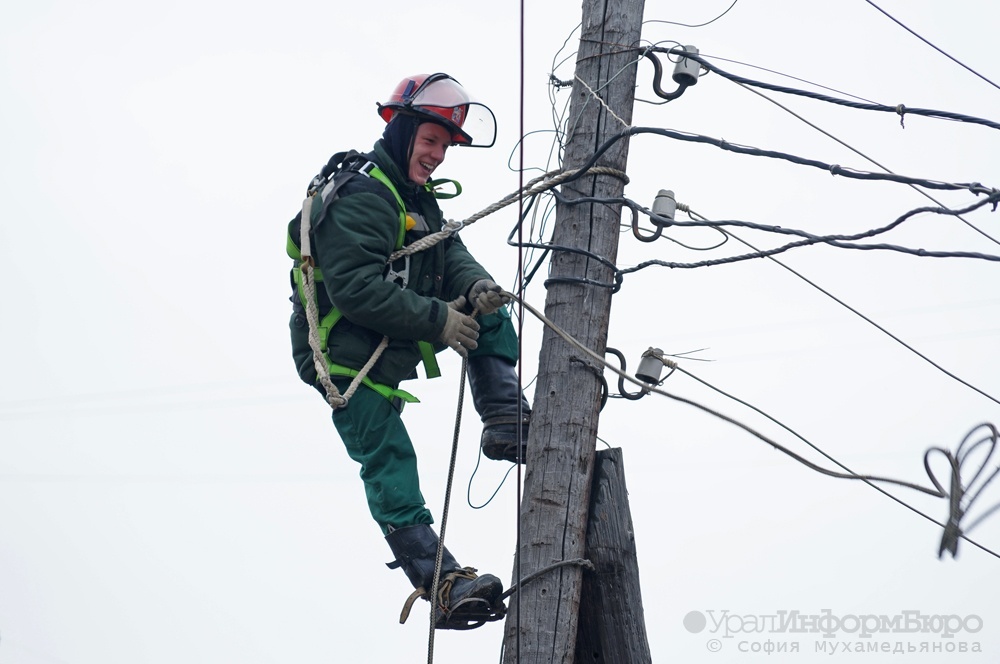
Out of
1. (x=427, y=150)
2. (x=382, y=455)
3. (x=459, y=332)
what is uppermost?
(x=427, y=150)

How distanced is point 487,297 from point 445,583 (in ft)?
3.43

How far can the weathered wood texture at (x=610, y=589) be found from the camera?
5008 millimetres

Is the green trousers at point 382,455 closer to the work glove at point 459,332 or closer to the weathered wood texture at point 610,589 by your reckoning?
the work glove at point 459,332

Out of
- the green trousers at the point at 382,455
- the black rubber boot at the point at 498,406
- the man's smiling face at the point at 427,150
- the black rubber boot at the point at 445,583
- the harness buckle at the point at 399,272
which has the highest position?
the man's smiling face at the point at 427,150

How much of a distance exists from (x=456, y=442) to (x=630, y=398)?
2.19 ft

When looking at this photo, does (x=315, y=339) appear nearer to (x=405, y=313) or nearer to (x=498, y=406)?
(x=405, y=313)

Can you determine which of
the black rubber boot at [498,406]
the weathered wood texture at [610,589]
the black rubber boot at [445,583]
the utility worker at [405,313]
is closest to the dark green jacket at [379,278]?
the utility worker at [405,313]

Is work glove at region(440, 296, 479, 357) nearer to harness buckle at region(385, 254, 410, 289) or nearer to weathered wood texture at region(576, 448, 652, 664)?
harness buckle at region(385, 254, 410, 289)

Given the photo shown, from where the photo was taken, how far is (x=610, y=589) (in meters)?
5.02

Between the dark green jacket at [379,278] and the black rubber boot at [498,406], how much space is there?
10.7 inches

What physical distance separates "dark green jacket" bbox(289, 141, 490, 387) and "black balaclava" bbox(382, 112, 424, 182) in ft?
0.13

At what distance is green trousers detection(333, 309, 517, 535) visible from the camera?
504 cm

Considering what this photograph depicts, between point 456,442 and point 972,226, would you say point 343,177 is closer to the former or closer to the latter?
point 456,442

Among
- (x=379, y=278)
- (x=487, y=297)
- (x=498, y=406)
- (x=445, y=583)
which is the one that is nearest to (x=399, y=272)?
(x=379, y=278)
